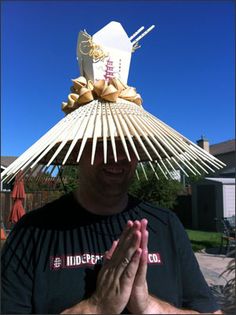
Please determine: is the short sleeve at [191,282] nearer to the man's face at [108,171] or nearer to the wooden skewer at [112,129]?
the man's face at [108,171]

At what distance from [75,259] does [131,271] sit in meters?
0.35

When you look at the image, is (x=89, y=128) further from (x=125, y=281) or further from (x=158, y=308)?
(x=158, y=308)

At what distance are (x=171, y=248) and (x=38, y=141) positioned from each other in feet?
2.35

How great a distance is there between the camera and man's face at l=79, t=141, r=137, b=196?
5.28ft

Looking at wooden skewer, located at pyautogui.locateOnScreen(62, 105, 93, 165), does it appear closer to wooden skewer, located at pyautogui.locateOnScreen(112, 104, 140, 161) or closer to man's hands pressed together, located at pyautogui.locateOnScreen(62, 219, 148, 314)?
wooden skewer, located at pyautogui.locateOnScreen(112, 104, 140, 161)

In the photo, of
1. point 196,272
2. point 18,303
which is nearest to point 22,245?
point 18,303

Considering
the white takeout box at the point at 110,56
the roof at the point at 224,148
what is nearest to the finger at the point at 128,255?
the white takeout box at the point at 110,56

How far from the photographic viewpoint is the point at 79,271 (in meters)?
1.50

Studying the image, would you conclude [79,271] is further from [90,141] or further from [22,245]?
[90,141]

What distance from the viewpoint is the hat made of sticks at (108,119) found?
1.51 m

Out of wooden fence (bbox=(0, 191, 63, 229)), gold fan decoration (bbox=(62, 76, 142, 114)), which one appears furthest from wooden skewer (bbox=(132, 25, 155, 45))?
wooden fence (bbox=(0, 191, 63, 229))

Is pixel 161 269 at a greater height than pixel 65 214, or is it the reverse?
pixel 65 214

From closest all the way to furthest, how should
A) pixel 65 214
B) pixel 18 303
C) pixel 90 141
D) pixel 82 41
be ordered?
pixel 18 303
pixel 90 141
pixel 65 214
pixel 82 41

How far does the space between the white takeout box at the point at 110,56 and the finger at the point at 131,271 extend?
82 cm
